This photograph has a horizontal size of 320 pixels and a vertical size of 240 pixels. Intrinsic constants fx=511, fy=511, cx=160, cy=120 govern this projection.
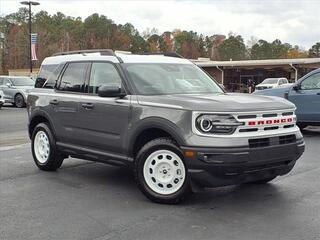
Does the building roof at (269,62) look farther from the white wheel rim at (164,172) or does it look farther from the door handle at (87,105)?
the white wheel rim at (164,172)

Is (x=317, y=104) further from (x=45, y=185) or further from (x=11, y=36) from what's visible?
(x=11, y=36)

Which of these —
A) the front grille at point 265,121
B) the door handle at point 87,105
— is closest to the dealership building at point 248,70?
the door handle at point 87,105

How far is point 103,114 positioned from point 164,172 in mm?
1277

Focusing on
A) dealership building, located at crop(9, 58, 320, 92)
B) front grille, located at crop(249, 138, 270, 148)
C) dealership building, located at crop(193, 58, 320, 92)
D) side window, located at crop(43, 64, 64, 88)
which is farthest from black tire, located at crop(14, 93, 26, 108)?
dealership building, located at crop(193, 58, 320, 92)

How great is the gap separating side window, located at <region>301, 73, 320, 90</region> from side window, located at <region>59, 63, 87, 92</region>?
7300 mm

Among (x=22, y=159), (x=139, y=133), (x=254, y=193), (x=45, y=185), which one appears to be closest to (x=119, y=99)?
(x=139, y=133)

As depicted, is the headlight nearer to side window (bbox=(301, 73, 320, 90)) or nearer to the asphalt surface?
the asphalt surface

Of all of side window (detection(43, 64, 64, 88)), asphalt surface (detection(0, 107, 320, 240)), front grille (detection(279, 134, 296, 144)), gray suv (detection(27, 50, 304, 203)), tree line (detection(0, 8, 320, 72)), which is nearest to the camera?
asphalt surface (detection(0, 107, 320, 240))

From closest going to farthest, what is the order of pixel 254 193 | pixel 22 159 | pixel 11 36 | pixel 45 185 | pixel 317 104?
pixel 254 193
pixel 45 185
pixel 22 159
pixel 317 104
pixel 11 36

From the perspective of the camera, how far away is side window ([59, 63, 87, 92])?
7496 mm

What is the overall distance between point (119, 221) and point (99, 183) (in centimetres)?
193

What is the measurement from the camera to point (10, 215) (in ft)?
18.7

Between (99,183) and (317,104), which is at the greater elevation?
(317,104)

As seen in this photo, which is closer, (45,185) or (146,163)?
(146,163)
